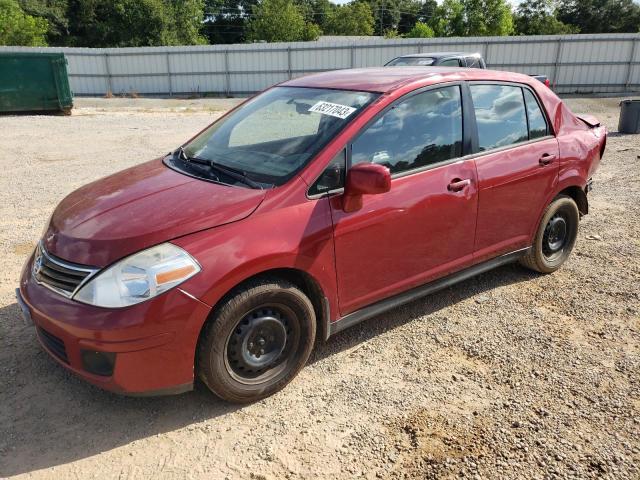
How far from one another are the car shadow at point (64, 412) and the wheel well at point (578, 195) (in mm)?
2393

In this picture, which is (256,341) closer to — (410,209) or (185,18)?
(410,209)

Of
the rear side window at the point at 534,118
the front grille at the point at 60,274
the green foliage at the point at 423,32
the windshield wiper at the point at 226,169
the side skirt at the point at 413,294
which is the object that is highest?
the green foliage at the point at 423,32

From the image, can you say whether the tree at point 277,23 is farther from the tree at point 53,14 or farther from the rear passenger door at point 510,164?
the rear passenger door at point 510,164

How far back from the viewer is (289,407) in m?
3.01

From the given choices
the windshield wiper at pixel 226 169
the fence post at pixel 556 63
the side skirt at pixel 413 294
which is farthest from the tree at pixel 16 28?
the side skirt at pixel 413 294

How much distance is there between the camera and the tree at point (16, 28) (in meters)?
35.4

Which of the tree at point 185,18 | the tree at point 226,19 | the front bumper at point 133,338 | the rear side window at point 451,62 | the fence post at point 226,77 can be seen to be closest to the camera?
the front bumper at point 133,338

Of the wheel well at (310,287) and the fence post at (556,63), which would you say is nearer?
the wheel well at (310,287)

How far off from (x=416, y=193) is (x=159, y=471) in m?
2.16

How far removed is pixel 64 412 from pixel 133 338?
84cm

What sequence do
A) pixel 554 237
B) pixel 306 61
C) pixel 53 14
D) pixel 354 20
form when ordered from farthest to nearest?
pixel 354 20, pixel 53 14, pixel 306 61, pixel 554 237

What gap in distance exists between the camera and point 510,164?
3928 millimetres

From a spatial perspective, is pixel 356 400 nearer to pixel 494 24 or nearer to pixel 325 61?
pixel 325 61

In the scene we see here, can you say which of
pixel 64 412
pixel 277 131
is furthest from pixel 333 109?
pixel 64 412
